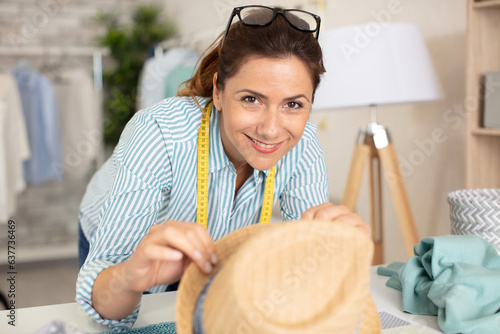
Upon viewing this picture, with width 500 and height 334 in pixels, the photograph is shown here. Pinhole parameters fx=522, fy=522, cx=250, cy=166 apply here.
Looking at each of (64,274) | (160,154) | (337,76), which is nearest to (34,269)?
(64,274)

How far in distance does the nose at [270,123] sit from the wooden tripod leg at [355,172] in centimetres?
124

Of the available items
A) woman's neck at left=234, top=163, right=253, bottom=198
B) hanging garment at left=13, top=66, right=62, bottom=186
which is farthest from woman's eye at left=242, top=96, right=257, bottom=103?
hanging garment at left=13, top=66, right=62, bottom=186

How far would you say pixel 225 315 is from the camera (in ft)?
2.20

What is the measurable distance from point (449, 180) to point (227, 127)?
1656 mm

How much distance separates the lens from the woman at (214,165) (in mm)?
919

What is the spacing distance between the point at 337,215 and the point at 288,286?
0.87ft

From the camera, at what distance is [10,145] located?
3.75 m

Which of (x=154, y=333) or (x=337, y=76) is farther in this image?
(x=337, y=76)

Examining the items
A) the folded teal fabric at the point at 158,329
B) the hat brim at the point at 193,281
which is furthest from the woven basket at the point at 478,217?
the folded teal fabric at the point at 158,329

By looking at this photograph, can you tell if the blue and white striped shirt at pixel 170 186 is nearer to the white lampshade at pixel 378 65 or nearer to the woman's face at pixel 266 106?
the woman's face at pixel 266 106

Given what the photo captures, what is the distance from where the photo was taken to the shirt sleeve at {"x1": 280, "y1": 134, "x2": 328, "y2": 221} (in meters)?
1.35

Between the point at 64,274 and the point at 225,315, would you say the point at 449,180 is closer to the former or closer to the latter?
the point at 225,315

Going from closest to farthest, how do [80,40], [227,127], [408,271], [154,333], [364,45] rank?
1. [154,333]
2. [408,271]
3. [227,127]
4. [364,45]
5. [80,40]

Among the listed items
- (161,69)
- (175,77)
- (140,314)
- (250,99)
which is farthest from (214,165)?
(161,69)
